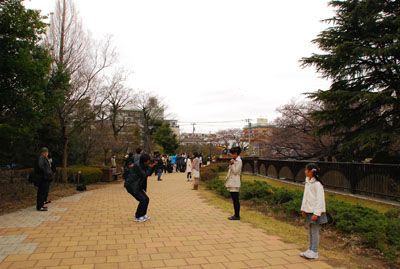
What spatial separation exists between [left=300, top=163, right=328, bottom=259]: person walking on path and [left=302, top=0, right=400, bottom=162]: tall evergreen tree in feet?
30.1

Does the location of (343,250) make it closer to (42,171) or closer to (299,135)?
(42,171)

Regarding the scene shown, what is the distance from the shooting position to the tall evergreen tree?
12.2m

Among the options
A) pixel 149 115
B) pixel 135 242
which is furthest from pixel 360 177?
pixel 149 115

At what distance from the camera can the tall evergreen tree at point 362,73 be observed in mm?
12172

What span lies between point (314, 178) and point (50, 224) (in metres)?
5.17

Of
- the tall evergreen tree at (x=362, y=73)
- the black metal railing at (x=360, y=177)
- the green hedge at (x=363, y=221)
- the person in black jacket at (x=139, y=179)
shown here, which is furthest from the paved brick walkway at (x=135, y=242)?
the tall evergreen tree at (x=362, y=73)

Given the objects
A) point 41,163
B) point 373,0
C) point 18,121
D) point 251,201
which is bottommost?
point 251,201

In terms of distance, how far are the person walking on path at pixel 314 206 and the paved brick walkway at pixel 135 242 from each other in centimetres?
27

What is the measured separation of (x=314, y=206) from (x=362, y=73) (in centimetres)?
1252

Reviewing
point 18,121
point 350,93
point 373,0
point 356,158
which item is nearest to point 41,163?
point 18,121

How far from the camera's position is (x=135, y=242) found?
15.5 ft

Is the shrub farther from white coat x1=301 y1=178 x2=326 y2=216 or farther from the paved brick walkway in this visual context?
white coat x1=301 y1=178 x2=326 y2=216

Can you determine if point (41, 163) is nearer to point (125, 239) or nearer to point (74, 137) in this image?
point (125, 239)

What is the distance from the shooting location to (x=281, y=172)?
16.9 metres
